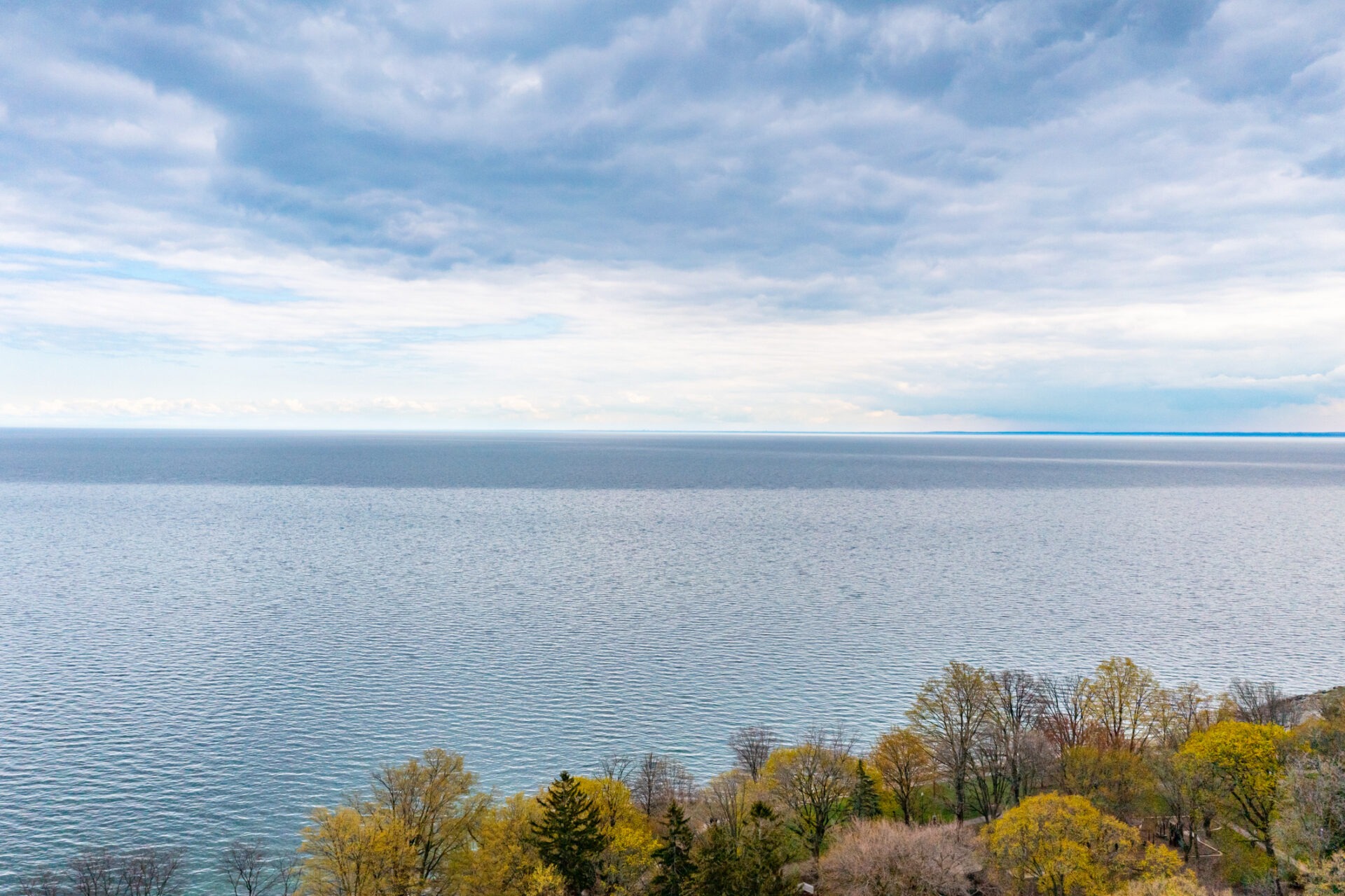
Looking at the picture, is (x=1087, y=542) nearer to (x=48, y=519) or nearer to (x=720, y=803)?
(x=720, y=803)

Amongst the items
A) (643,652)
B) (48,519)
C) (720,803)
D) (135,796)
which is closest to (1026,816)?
(720,803)

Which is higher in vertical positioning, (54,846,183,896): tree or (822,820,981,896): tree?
(822,820,981,896): tree

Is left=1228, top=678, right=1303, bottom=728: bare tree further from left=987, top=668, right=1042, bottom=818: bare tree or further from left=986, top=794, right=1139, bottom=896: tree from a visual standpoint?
left=986, top=794, right=1139, bottom=896: tree

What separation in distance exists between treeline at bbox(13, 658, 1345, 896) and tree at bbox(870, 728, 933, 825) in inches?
6.5

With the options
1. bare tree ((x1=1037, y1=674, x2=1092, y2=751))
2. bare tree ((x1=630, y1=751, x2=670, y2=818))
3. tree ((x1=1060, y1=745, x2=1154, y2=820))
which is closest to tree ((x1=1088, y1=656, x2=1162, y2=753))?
bare tree ((x1=1037, y1=674, x2=1092, y2=751))

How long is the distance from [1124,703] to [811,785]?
95.7ft

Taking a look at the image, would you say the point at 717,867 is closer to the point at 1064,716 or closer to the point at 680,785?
the point at 680,785

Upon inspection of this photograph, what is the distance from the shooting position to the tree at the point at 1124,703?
56.5 m

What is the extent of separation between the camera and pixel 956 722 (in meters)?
54.9

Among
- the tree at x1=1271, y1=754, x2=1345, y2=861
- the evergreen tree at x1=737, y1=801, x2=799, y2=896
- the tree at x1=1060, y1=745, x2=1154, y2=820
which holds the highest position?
the tree at x1=1271, y1=754, x2=1345, y2=861

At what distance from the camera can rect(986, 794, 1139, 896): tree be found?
37.7m

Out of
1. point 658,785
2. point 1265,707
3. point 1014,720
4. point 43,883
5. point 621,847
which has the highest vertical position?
point 1014,720

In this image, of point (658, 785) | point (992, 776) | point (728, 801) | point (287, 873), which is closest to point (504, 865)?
point (658, 785)

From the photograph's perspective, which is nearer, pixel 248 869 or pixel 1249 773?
pixel 248 869
